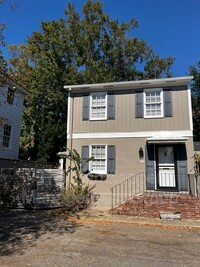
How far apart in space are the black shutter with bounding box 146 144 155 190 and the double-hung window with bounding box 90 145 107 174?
2.10 m

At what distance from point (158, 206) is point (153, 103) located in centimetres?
503

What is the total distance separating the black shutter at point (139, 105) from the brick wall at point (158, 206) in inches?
159

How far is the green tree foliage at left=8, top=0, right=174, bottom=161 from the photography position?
2384 centimetres

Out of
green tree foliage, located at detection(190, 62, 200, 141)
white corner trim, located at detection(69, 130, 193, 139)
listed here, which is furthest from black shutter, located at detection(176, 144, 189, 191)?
green tree foliage, located at detection(190, 62, 200, 141)

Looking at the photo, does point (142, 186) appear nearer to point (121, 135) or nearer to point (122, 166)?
point (122, 166)

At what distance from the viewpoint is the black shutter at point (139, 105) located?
40.4 ft

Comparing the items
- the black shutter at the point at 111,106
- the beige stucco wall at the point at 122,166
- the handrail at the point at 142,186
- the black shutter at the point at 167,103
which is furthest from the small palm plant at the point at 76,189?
the black shutter at the point at 167,103

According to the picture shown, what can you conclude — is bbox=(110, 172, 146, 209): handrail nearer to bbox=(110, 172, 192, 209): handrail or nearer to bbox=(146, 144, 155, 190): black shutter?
bbox=(110, 172, 192, 209): handrail

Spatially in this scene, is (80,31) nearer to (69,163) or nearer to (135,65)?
Answer: (135,65)

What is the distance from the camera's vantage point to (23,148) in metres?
22.8

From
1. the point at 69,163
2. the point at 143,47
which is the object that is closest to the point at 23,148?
the point at 69,163

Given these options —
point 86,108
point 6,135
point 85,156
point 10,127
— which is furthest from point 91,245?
point 10,127

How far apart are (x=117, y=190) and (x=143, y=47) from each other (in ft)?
63.8

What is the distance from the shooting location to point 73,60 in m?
26.2
